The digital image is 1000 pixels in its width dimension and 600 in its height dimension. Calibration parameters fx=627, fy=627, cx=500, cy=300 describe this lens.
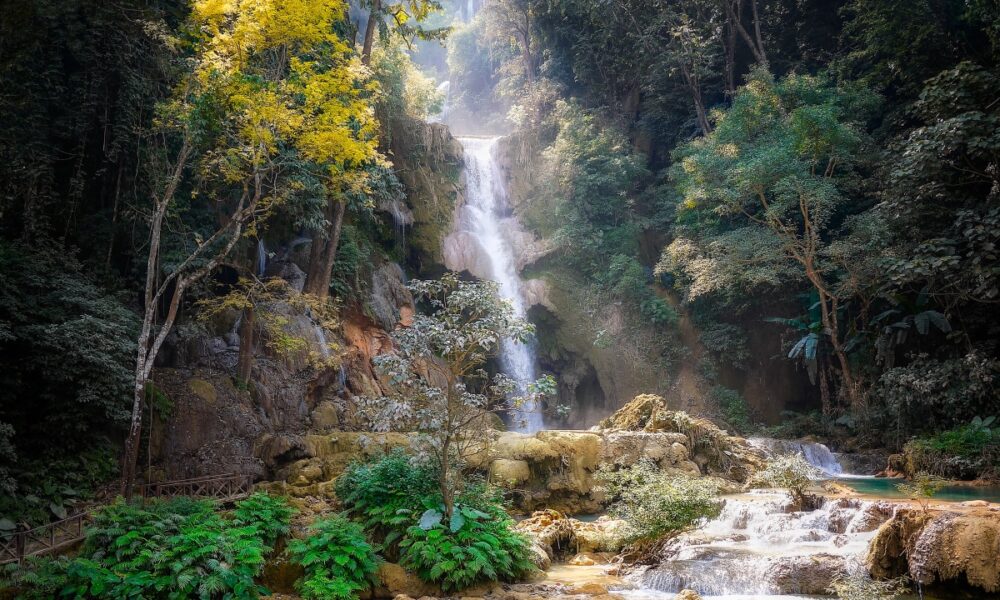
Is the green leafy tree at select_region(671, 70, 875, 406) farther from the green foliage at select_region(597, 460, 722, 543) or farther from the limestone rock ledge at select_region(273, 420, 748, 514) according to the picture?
the green foliage at select_region(597, 460, 722, 543)

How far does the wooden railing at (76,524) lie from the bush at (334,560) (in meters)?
2.82

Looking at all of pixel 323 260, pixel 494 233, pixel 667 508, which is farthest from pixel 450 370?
pixel 494 233

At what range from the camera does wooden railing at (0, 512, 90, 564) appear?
25.8 feet

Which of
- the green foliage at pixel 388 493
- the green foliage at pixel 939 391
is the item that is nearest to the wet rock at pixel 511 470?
the green foliage at pixel 388 493

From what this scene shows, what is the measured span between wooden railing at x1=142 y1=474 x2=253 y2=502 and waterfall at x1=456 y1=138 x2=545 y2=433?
11741 mm

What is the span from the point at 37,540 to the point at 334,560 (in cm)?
443

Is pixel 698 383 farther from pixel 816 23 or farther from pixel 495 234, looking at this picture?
pixel 816 23

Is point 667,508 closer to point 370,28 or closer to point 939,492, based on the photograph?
point 939,492

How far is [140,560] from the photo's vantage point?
7.10 metres

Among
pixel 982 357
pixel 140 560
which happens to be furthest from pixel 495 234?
pixel 140 560

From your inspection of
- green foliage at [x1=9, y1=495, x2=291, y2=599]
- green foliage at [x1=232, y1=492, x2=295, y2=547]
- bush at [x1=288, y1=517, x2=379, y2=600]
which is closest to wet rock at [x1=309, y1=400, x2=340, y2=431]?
green foliage at [x1=232, y1=492, x2=295, y2=547]

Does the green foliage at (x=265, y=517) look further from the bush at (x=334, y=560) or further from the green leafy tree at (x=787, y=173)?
the green leafy tree at (x=787, y=173)

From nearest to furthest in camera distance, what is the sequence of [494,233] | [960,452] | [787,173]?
[960,452], [787,173], [494,233]

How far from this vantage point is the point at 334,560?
798 centimetres
